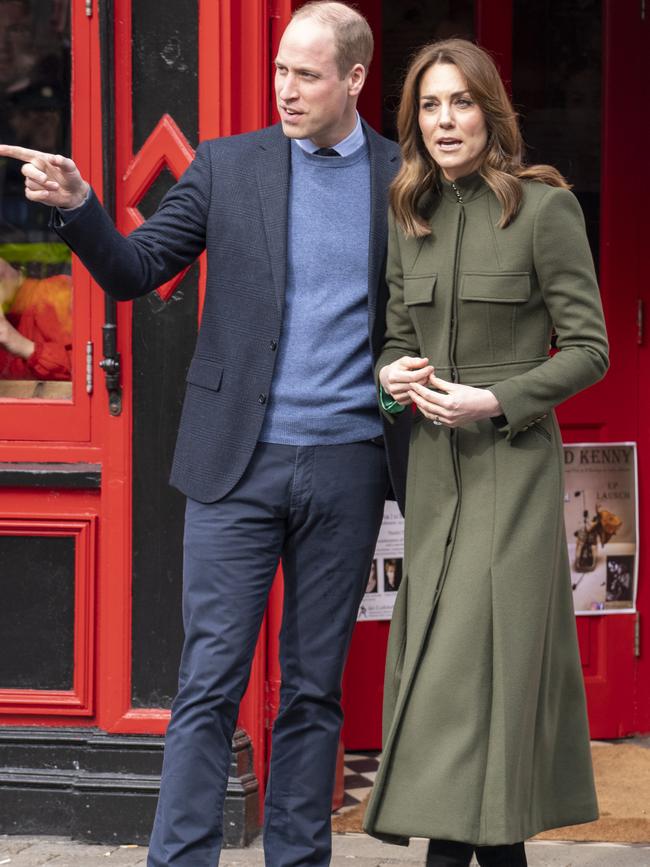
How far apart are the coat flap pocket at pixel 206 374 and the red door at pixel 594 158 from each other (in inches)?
73.6

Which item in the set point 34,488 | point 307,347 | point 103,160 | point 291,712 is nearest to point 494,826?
point 291,712

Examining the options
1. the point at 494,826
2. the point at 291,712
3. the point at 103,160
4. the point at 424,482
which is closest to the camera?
the point at 494,826

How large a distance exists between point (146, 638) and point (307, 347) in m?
1.31

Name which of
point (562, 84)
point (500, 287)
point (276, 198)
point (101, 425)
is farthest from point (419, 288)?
point (562, 84)

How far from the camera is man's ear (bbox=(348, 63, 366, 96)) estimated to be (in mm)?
3527

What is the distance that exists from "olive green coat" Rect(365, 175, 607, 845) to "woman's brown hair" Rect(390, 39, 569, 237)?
0.12 feet

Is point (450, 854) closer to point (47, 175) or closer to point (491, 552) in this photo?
point (491, 552)

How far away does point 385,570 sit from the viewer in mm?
5289

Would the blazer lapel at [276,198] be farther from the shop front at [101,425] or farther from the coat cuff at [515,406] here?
the shop front at [101,425]

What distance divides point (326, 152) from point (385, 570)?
2.05 metres

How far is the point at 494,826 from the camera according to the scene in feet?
10.5

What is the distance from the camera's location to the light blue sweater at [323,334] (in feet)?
11.5

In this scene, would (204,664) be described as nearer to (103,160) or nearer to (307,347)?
(307,347)

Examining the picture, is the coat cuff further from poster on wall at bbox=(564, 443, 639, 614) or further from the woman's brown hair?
poster on wall at bbox=(564, 443, 639, 614)
